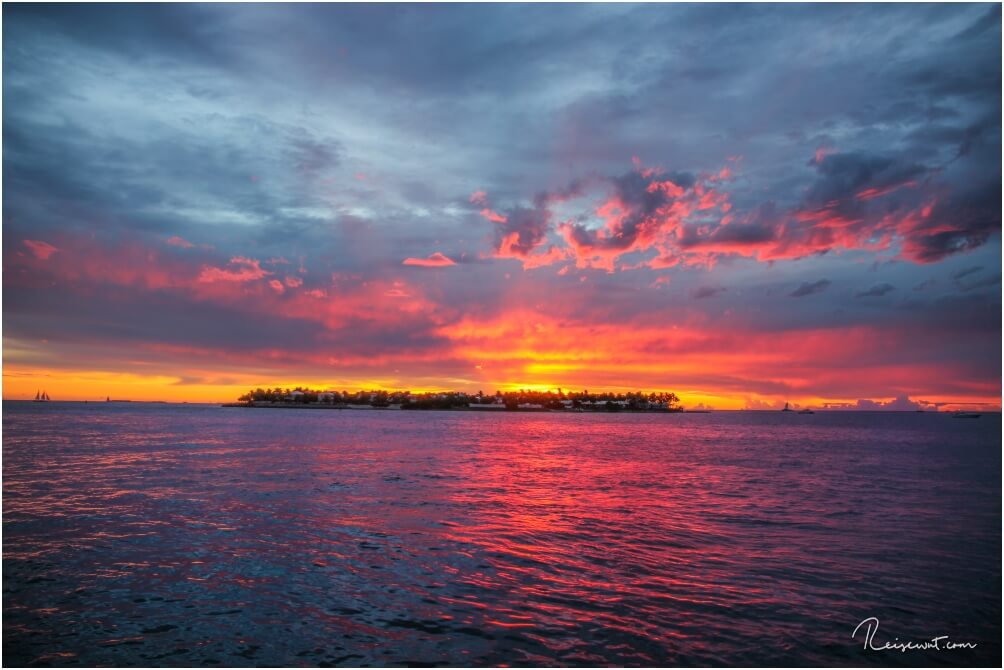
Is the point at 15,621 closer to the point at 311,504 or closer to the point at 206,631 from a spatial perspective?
the point at 206,631

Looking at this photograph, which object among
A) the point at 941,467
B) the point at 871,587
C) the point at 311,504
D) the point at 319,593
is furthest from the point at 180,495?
the point at 941,467

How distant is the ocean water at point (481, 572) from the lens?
14.3m

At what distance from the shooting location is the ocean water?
14.3m

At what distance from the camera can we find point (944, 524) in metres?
31.1

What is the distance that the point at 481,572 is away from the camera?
2008 cm

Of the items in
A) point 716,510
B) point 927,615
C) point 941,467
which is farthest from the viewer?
point 941,467

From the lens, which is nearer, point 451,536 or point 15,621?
point 15,621

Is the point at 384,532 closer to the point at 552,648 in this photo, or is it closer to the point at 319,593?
the point at 319,593

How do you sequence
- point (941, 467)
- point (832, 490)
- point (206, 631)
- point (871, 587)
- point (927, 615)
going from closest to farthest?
1. point (206, 631)
2. point (927, 615)
3. point (871, 587)
4. point (832, 490)
5. point (941, 467)

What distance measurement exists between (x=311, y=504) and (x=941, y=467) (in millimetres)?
71796
